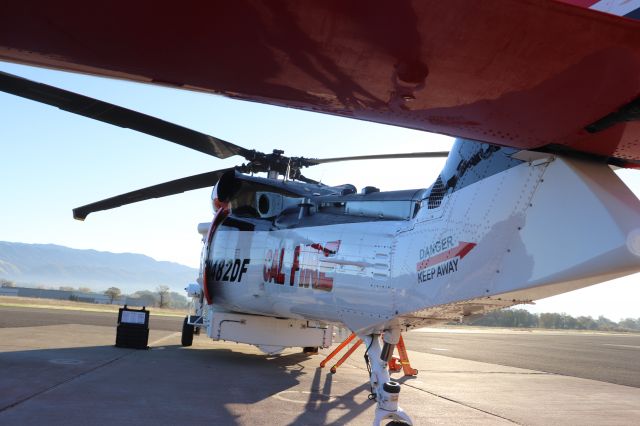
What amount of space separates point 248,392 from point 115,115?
485 cm

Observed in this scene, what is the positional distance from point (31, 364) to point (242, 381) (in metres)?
3.87

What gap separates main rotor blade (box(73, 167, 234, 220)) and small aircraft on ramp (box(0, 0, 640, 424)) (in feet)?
15.0

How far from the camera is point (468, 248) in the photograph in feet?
17.1

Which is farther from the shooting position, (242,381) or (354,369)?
(354,369)

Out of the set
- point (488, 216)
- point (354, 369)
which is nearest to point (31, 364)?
point (354, 369)

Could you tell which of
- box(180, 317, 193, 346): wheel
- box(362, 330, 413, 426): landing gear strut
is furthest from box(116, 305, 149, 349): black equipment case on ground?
box(362, 330, 413, 426): landing gear strut

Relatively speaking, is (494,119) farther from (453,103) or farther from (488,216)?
(488,216)

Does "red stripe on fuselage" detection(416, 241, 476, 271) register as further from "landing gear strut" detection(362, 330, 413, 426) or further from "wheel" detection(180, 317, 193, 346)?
"wheel" detection(180, 317, 193, 346)

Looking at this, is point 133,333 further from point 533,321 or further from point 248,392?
point 533,321

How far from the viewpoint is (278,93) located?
334cm

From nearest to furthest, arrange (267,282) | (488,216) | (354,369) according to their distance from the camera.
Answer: (488,216) → (267,282) → (354,369)

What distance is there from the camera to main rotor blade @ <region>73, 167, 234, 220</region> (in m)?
11.7

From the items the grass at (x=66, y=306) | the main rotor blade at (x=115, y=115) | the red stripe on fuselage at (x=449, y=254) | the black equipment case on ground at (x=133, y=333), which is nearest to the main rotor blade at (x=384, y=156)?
the main rotor blade at (x=115, y=115)

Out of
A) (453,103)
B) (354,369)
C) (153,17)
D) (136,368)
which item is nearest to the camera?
(153,17)
